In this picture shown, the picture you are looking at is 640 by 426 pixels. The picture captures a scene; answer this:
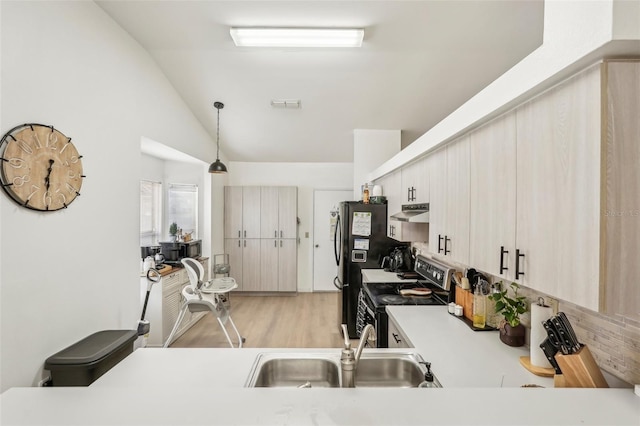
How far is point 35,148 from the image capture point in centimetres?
152

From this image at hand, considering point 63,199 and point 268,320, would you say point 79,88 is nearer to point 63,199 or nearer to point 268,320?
point 63,199

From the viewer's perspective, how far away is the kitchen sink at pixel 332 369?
4.51 feet

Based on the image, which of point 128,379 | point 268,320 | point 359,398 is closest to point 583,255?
point 359,398

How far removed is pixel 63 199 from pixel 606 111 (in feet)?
7.99

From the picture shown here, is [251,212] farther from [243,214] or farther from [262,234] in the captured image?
[262,234]

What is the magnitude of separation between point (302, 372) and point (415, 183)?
177 centimetres

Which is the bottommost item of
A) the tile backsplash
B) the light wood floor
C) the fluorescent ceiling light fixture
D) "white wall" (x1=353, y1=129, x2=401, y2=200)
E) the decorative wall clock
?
the light wood floor

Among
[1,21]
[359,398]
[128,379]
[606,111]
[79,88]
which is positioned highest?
[1,21]

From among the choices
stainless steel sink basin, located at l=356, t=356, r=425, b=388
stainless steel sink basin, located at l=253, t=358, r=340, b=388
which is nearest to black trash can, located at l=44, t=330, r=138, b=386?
stainless steel sink basin, located at l=253, t=358, r=340, b=388

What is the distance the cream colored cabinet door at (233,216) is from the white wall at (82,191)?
2.55 meters

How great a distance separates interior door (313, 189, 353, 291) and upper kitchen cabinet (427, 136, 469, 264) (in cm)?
334

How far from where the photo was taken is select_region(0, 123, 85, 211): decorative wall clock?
1392mm

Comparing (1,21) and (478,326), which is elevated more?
(1,21)

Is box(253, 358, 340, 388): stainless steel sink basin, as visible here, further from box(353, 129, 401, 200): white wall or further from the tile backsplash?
box(353, 129, 401, 200): white wall
